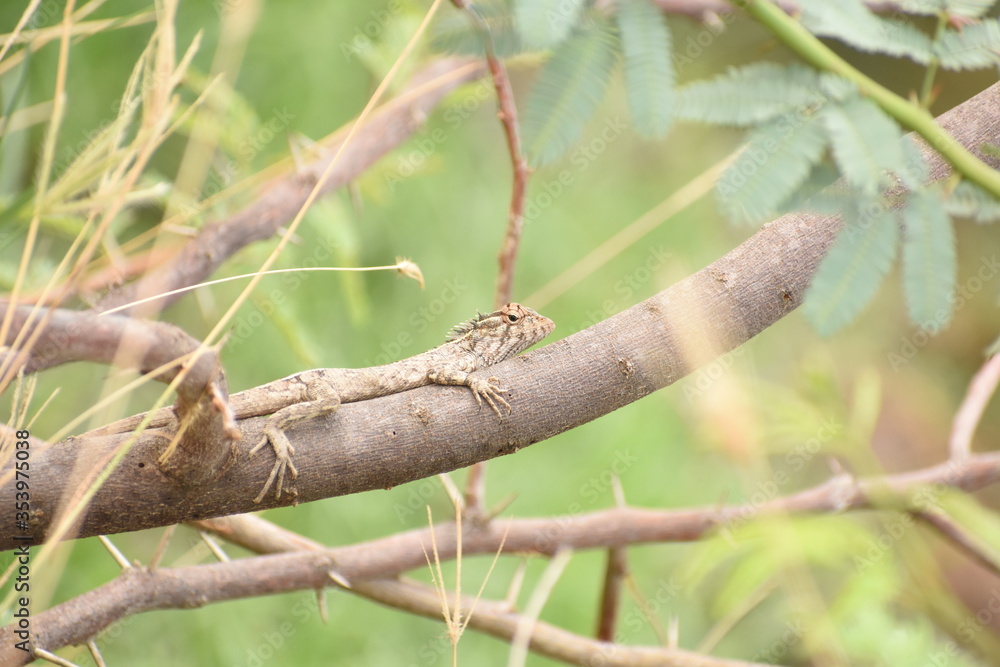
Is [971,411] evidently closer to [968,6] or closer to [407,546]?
[968,6]

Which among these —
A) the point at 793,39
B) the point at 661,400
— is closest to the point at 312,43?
the point at 661,400

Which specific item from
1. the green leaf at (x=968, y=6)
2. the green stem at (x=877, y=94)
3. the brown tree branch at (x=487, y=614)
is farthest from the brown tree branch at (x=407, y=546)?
the green leaf at (x=968, y=6)

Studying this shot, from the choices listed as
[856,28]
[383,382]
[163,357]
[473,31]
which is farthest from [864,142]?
[383,382]

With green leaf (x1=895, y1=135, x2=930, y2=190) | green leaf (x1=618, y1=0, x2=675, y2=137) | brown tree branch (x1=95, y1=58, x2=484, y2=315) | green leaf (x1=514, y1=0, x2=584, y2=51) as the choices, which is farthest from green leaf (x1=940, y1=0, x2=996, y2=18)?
brown tree branch (x1=95, y1=58, x2=484, y2=315)

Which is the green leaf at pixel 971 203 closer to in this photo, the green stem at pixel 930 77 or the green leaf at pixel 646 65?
the green stem at pixel 930 77

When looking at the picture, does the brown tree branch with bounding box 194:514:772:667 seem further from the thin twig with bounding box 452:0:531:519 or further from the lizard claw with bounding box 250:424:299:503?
the lizard claw with bounding box 250:424:299:503
